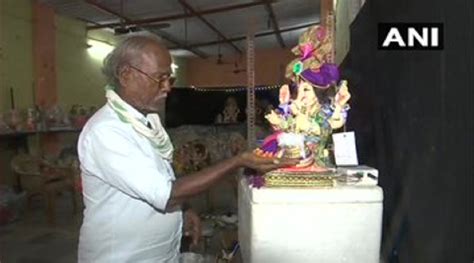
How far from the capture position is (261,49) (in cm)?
1358

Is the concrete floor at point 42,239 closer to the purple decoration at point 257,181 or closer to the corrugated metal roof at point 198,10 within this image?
the purple decoration at point 257,181

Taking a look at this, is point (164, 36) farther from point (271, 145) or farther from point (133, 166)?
point (133, 166)

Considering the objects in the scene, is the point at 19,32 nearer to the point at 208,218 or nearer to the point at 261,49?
the point at 208,218

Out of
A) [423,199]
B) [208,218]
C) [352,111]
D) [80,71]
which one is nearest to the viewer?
[423,199]

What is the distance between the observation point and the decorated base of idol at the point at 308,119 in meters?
1.29

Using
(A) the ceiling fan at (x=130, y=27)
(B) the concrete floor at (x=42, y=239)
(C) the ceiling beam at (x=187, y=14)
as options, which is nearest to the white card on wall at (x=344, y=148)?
(B) the concrete floor at (x=42, y=239)

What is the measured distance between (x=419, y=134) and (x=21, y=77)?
6697 mm

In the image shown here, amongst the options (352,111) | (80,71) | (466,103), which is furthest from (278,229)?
(80,71)

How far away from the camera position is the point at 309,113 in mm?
1342

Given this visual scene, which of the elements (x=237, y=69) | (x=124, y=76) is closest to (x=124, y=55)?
(x=124, y=76)

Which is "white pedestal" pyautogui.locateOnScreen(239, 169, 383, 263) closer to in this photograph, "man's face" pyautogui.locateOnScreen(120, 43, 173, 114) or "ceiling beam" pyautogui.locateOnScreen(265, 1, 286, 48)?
"man's face" pyautogui.locateOnScreen(120, 43, 173, 114)

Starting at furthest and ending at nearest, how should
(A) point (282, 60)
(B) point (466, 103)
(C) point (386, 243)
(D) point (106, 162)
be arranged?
(A) point (282, 60), (C) point (386, 243), (D) point (106, 162), (B) point (466, 103)

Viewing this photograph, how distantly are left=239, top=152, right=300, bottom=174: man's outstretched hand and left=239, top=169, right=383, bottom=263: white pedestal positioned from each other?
0.21 feet

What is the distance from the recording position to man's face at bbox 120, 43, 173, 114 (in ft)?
4.07
